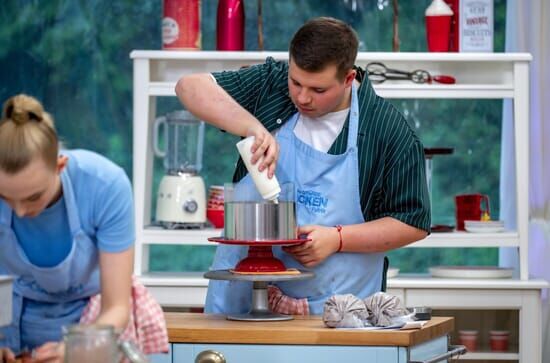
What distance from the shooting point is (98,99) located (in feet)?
15.5

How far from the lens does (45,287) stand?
2.16 meters

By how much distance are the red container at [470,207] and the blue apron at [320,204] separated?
146cm

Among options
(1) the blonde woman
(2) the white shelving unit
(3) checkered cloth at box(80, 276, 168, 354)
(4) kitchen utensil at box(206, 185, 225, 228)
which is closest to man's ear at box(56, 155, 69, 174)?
(1) the blonde woman

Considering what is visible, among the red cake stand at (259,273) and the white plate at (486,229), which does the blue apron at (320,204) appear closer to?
the red cake stand at (259,273)

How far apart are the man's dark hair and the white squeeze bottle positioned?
0.22m

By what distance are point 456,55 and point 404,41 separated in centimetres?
52

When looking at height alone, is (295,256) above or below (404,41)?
below

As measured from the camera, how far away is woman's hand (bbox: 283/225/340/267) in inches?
110

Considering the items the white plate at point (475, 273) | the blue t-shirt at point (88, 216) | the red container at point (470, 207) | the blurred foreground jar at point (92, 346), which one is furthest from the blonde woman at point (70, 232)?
the red container at point (470, 207)

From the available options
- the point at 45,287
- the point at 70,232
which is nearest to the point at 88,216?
the point at 70,232

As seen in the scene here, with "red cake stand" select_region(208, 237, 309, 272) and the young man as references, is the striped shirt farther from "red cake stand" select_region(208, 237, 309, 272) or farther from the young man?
"red cake stand" select_region(208, 237, 309, 272)

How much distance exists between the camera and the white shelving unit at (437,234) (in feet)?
13.4

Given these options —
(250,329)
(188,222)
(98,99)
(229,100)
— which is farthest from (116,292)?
(98,99)

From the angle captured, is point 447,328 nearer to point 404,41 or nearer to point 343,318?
point 343,318
